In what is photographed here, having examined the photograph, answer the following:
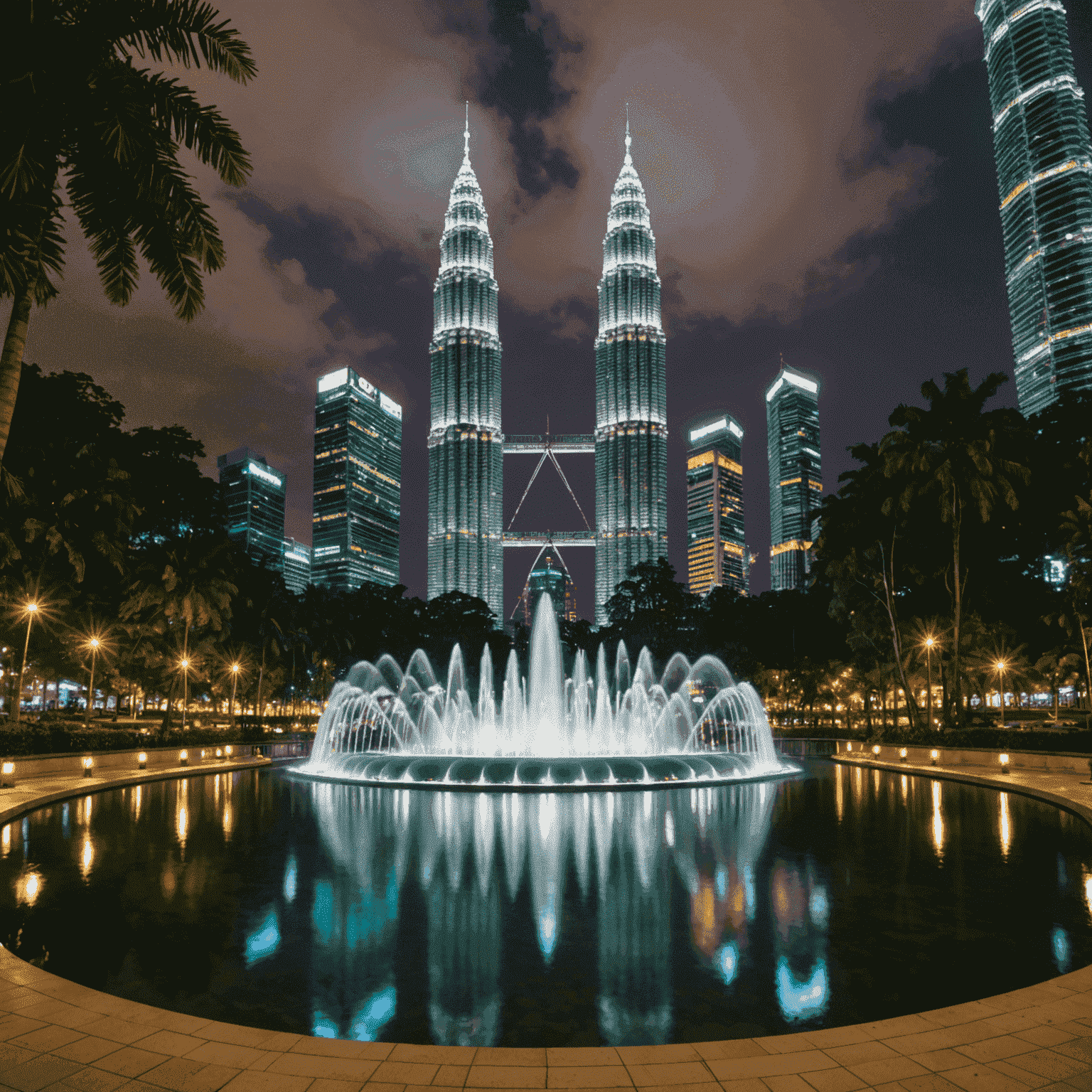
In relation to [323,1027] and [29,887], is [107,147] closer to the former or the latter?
[29,887]

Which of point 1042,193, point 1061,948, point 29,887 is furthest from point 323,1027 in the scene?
point 1042,193

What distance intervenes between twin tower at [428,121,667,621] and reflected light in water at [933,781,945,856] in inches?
6417

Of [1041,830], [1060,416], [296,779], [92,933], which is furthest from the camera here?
[1060,416]

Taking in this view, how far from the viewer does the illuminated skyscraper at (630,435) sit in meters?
186

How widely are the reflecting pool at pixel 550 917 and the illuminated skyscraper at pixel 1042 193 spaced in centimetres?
16953

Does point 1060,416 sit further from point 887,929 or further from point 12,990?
point 12,990

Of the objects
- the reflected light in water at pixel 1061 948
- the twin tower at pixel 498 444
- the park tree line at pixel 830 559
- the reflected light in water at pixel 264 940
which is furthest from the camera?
the twin tower at pixel 498 444

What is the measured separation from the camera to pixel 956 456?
36.5 metres

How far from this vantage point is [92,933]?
828 cm

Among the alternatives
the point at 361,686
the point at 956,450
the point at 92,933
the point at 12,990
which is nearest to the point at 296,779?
the point at 92,933

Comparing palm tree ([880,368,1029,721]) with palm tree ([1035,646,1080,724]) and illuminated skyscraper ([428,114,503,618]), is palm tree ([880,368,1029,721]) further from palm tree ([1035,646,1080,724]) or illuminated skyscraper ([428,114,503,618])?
illuminated skyscraper ([428,114,503,618])

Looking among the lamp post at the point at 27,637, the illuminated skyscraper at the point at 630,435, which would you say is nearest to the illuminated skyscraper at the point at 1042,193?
the illuminated skyscraper at the point at 630,435

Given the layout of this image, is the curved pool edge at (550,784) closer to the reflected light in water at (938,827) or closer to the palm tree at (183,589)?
the reflected light in water at (938,827)

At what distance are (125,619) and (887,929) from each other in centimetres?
4041
